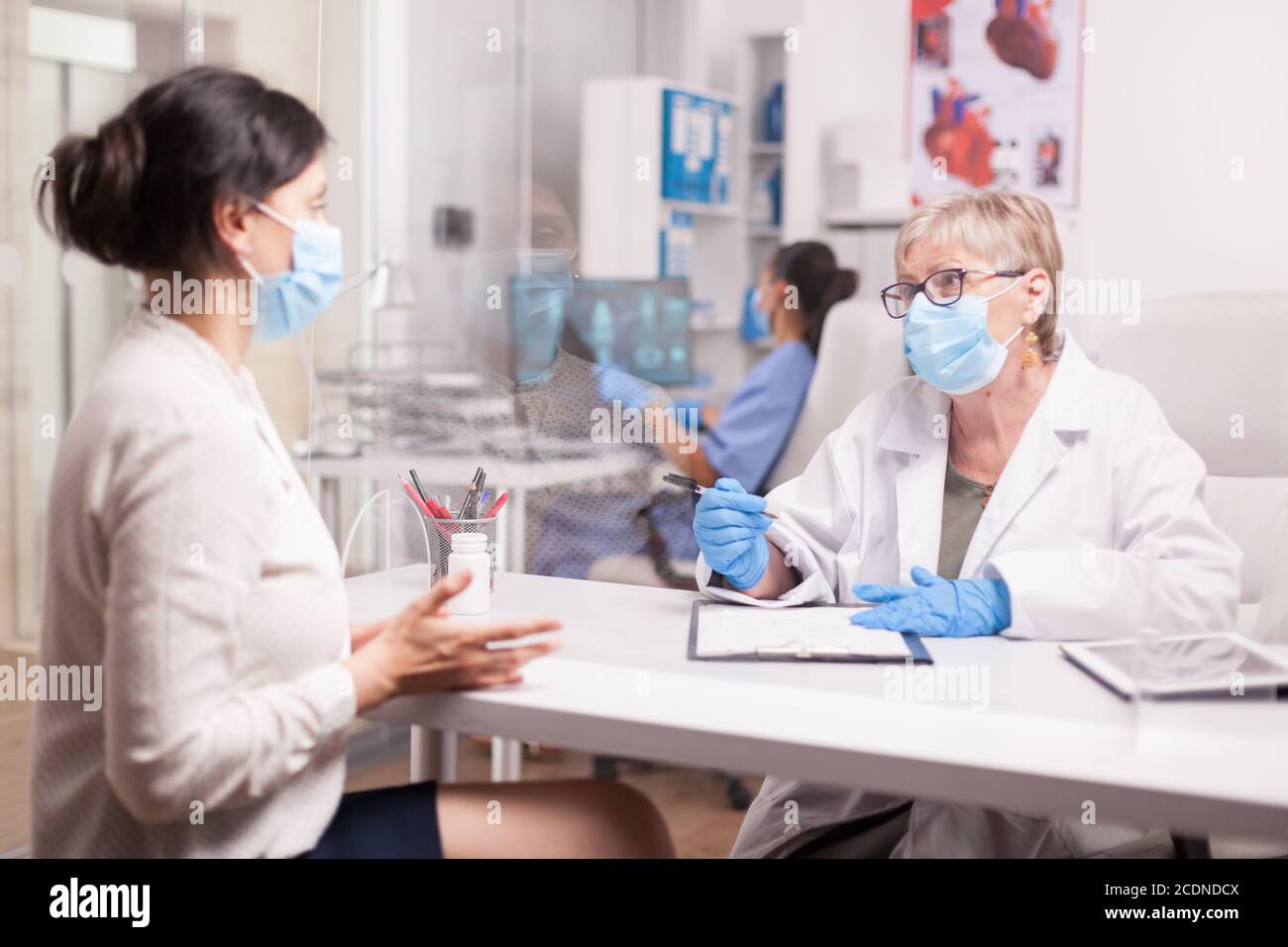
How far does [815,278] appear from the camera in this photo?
3357mm

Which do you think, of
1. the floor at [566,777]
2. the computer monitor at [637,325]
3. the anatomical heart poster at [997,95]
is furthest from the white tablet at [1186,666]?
the anatomical heart poster at [997,95]

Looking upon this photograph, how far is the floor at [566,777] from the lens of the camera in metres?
2.32

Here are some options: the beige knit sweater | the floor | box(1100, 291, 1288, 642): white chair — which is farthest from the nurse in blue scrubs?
the beige knit sweater

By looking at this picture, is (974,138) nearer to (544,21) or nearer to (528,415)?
(544,21)

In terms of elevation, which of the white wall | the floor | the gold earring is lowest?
the floor

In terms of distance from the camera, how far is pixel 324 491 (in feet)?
10.1

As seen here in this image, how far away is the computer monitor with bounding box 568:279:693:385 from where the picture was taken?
325 cm

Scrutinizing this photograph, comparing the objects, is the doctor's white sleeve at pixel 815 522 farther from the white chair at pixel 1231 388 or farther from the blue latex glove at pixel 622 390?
the blue latex glove at pixel 622 390

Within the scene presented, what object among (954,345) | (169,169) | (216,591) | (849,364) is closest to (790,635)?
(954,345)

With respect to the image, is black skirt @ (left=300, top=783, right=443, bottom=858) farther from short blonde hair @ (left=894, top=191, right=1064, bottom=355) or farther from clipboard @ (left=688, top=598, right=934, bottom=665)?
short blonde hair @ (left=894, top=191, right=1064, bottom=355)

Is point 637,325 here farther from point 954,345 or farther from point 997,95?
point 997,95

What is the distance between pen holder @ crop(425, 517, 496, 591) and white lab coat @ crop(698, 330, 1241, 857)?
0.88 ft
